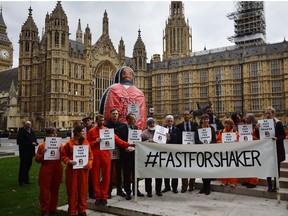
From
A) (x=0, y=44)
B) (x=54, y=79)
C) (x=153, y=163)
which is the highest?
(x=0, y=44)

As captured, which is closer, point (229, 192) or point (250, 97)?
point (229, 192)

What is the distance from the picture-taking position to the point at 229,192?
7.13 m

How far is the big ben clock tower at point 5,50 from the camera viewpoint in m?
87.4

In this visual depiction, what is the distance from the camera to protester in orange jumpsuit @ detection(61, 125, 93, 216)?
549 centimetres

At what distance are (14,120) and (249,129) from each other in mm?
50915

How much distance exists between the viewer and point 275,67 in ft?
150

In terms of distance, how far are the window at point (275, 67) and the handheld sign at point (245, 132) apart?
143 feet

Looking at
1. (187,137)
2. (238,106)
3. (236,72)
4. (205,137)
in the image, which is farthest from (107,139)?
(236,72)

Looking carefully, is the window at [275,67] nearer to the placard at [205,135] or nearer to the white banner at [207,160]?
the placard at [205,135]

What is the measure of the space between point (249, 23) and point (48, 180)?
59076 mm

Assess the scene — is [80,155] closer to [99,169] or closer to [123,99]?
[99,169]

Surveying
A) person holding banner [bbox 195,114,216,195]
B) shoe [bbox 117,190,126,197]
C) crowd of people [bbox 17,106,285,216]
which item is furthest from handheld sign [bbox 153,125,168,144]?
shoe [bbox 117,190,126,197]

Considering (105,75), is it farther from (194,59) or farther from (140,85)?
(194,59)

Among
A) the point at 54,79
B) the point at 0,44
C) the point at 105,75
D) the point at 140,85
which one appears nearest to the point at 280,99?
the point at 140,85
